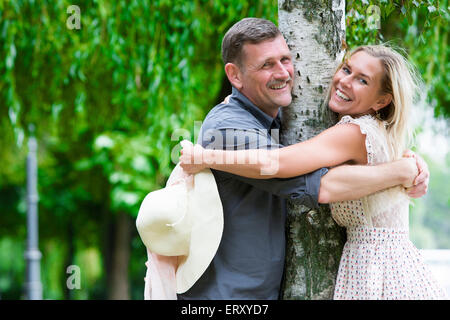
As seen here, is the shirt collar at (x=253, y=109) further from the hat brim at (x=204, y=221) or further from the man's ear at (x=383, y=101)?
the man's ear at (x=383, y=101)

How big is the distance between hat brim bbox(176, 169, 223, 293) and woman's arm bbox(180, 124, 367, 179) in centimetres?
7

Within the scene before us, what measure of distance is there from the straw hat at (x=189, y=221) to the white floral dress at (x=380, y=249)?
475 millimetres

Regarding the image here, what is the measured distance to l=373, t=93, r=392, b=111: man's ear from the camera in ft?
6.94

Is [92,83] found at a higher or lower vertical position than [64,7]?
lower

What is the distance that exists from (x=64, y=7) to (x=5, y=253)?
16158mm

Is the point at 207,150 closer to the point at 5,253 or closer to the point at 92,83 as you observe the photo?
the point at 92,83

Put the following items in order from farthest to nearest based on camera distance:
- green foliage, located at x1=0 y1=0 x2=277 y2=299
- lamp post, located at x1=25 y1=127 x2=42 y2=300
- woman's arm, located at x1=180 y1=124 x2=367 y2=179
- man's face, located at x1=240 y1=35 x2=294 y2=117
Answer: lamp post, located at x1=25 y1=127 x2=42 y2=300 → green foliage, located at x1=0 y1=0 x2=277 y2=299 → man's face, located at x1=240 y1=35 x2=294 y2=117 → woman's arm, located at x1=180 y1=124 x2=367 y2=179

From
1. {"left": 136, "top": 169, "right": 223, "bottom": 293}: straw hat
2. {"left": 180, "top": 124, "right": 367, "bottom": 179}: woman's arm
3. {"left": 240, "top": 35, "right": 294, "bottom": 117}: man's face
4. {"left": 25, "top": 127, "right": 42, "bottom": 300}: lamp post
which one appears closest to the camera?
{"left": 180, "top": 124, "right": 367, "bottom": 179}: woman's arm

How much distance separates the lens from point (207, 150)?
2.00m

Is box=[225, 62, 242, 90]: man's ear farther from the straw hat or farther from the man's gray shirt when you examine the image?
the straw hat

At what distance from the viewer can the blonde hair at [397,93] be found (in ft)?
6.75

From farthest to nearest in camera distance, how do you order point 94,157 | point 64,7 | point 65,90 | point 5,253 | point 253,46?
point 5,253 → point 94,157 → point 65,90 → point 64,7 → point 253,46

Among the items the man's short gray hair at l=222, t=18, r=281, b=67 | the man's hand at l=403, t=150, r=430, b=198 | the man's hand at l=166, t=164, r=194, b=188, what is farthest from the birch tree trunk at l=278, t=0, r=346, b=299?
the man's hand at l=166, t=164, r=194, b=188

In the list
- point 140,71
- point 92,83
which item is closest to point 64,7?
point 140,71
